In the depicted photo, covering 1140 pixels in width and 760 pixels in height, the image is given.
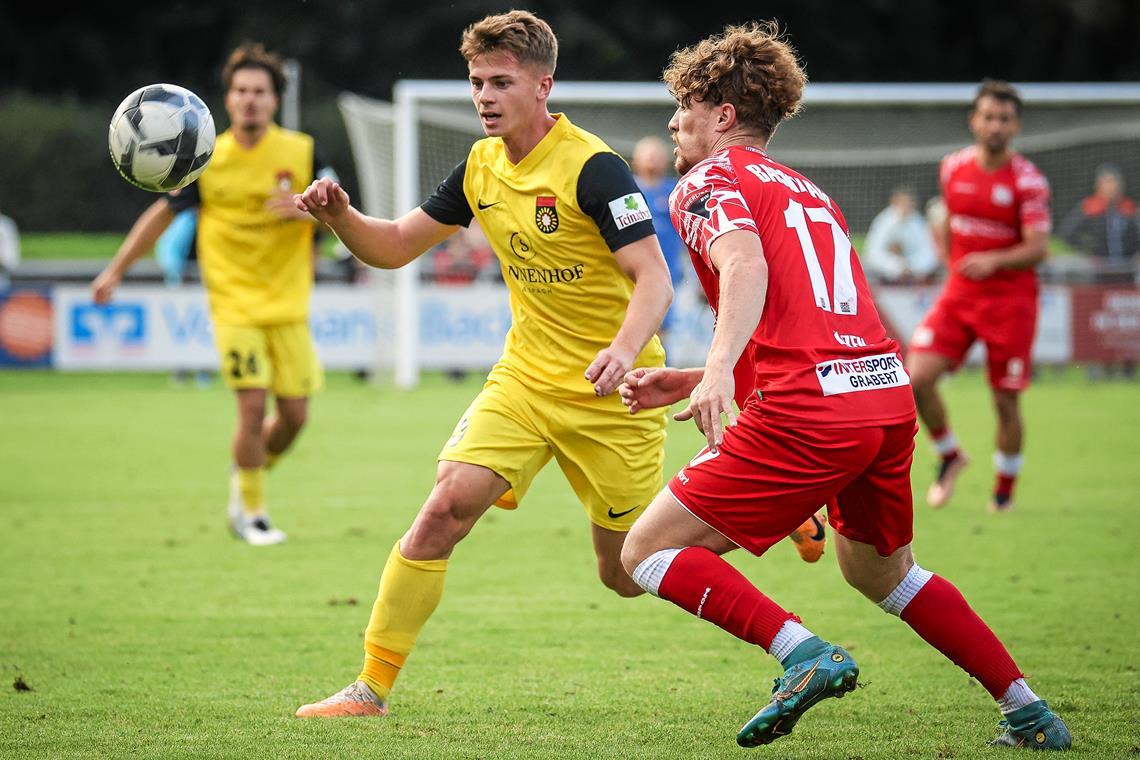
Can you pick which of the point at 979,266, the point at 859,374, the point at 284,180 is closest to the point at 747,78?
the point at 859,374

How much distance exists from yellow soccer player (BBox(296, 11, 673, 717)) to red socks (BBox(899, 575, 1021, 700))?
1141 mm

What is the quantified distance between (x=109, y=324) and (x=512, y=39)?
15099mm

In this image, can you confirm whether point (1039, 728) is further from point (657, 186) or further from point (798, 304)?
point (657, 186)

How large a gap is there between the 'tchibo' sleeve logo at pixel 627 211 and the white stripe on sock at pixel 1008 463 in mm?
5241

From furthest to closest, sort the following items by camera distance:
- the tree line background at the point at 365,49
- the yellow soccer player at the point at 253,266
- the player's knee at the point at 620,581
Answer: the tree line background at the point at 365,49
the yellow soccer player at the point at 253,266
the player's knee at the point at 620,581

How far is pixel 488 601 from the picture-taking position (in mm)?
6777

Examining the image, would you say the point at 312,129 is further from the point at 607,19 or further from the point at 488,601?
the point at 488,601

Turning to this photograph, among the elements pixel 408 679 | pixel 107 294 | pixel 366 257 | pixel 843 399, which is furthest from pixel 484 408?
pixel 107 294

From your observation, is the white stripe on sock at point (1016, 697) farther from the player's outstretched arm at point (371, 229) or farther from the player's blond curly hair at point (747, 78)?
the player's outstretched arm at point (371, 229)

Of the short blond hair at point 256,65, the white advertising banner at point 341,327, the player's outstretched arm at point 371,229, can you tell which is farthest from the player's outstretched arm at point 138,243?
the white advertising banner at point 341,327

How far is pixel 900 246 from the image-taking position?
20.0 meters

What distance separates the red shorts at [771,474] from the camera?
400cm

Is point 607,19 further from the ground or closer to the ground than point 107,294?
further from the ground

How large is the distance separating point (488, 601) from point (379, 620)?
196 cm
